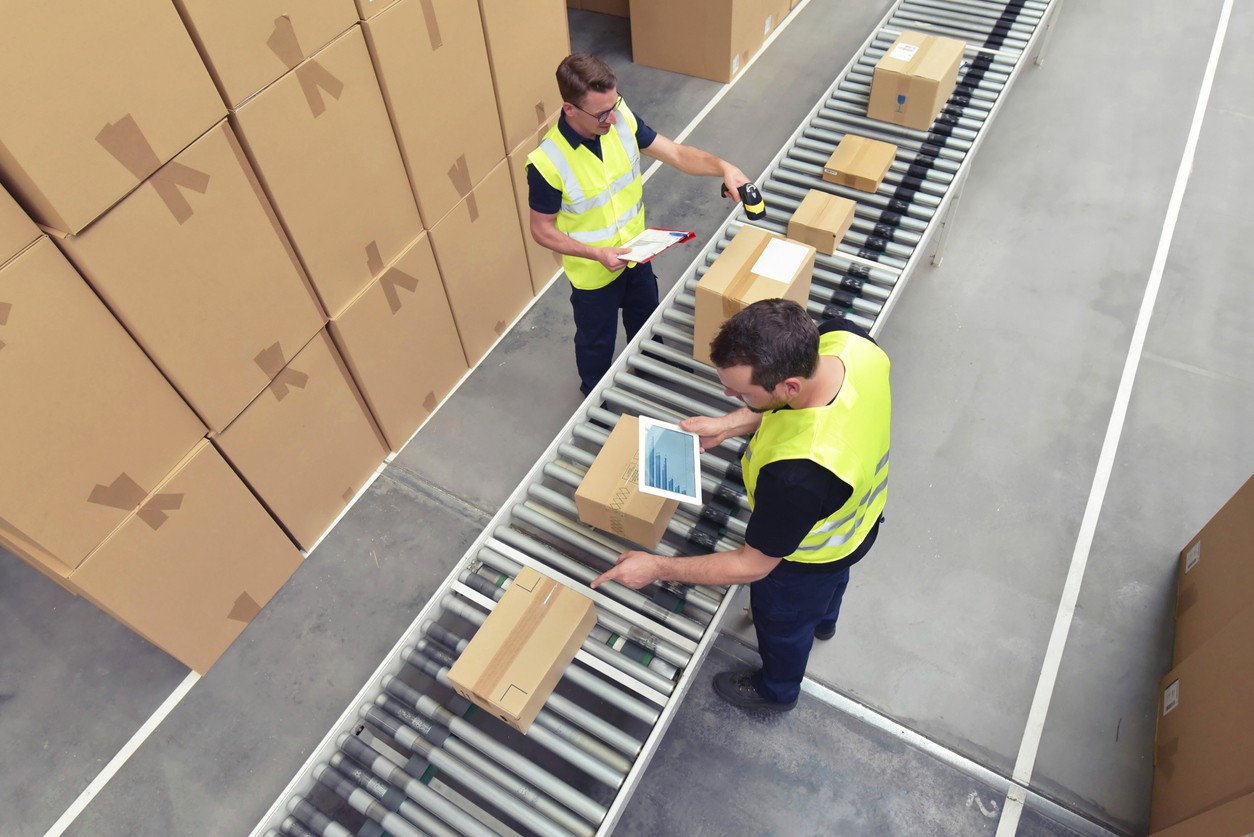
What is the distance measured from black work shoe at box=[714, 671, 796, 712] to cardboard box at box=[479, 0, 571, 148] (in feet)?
9.87

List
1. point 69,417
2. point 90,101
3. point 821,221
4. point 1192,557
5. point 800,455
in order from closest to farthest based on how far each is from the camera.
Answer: point 800,455, point 90,101, point 69,417, point 1192,557, point 821,221

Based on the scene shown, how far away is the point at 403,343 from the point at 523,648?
80.4 inches

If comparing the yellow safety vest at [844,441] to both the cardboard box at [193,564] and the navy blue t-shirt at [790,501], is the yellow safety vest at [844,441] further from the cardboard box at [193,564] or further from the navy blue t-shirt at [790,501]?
the cardboard box at [193,564]

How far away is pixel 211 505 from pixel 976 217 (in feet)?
16.5

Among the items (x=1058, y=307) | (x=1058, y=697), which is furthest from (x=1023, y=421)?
(x=1058, y=697)

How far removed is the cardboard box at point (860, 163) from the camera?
4105 mm

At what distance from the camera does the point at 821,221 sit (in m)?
3.78

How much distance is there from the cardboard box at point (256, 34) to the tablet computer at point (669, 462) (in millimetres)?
1868

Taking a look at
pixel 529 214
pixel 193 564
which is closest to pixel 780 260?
pixel 529 214

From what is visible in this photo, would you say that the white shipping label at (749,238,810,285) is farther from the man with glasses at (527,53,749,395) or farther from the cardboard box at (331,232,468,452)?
the cardboard box at (331,232,468,452)

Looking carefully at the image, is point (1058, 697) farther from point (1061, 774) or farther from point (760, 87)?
point (760, 87)

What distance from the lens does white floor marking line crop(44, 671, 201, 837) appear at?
3.18 meters

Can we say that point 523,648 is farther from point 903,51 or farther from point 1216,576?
point 903,51

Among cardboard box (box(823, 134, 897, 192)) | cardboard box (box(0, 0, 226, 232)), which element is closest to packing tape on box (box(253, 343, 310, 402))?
cardboard box (box(0, 0, 226, 232))
